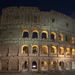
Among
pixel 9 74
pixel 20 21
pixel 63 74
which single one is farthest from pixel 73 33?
pixel 9 74

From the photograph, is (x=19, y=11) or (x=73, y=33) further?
(x=73, y=33)

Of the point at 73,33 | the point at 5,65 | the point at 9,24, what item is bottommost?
the point at 5,65

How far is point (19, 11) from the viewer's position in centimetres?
1761

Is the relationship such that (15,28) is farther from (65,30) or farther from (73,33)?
(73,33)

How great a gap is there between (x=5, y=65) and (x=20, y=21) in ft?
33.7

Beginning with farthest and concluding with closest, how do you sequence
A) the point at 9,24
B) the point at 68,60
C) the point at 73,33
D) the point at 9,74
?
the point at 73,33 < the point at 68,60 < the point at 9,24 < the point at 9,74

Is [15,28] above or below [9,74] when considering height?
above

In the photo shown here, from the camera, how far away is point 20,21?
17.3 m

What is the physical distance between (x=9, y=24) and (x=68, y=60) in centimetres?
1691

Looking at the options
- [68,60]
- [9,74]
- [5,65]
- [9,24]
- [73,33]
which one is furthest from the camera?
[73,33]

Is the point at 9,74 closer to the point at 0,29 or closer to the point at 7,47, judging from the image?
the point at 7,47

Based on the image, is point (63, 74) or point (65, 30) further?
point (65, 30)

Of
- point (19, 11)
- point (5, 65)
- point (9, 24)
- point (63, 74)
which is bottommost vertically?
point (63, 74)

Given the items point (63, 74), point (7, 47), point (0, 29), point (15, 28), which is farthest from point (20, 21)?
point (63, 74)
